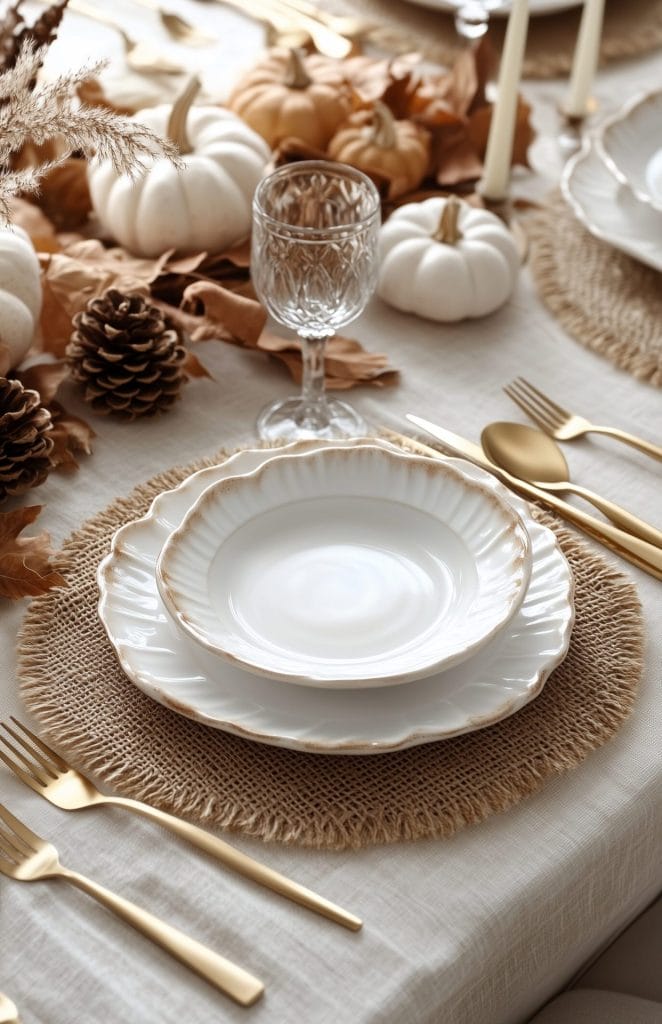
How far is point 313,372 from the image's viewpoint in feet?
3.65

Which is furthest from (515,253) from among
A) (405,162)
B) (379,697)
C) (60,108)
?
(379,697)

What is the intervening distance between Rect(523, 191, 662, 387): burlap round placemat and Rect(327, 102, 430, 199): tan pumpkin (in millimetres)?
148

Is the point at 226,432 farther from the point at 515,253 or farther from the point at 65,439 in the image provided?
the point at 515,253

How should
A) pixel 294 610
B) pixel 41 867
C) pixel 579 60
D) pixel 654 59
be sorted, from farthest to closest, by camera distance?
pixel 654 59 < pixel 579 60 < pixel 294 610 < pixel 41 867

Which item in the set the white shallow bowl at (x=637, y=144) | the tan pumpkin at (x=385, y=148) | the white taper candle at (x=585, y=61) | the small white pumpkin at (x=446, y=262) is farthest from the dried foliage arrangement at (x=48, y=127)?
the white taper candle at (x=585, y=61)

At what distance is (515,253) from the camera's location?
4.20 feet

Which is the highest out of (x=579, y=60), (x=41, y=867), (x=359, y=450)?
(x=579, y=60)

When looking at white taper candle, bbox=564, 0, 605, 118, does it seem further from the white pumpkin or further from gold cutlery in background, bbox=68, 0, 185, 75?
the white pumpkin

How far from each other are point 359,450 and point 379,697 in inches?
8.8

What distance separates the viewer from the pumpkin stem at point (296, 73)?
1409 mm

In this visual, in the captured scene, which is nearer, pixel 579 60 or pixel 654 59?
pixel 579 60

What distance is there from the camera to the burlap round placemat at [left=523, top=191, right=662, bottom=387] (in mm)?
1226

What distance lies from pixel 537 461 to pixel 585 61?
0.73 m

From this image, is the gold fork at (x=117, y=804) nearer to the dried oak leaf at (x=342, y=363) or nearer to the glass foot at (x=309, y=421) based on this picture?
the glass foot at (x=309, y=421)
